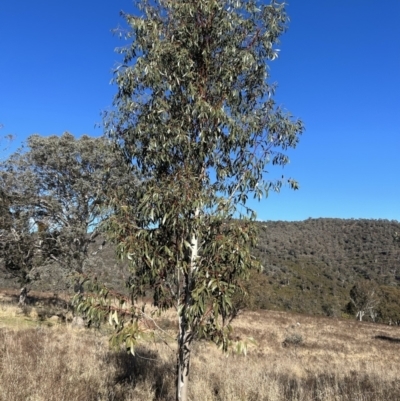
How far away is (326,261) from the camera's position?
348 feet

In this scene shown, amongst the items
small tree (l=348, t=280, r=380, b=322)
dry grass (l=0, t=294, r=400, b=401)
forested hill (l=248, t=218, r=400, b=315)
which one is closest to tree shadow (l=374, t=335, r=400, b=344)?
dry grass (l=0, t=294, r=400, b=401)

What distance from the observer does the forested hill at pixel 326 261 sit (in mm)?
75375

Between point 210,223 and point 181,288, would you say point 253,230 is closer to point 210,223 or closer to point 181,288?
point 210,223

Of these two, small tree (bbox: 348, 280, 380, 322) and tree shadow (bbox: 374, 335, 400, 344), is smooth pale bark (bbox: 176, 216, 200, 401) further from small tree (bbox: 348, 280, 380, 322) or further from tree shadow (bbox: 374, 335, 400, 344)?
small tree (bbox: 348, 280, 380, 322)

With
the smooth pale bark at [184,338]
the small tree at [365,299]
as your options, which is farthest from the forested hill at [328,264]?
the smooth pale bark at [184,338]

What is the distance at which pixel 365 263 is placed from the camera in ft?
335

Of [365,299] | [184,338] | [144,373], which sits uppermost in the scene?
[184,338]

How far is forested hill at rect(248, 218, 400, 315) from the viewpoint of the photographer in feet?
247

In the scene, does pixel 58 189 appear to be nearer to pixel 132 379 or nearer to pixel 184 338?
pixel 132 379

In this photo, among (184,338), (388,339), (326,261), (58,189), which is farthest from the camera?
(326,261)

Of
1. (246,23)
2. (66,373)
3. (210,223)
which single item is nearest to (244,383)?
(66,373)

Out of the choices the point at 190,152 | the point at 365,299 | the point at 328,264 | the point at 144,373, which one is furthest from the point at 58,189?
the point at 328,264

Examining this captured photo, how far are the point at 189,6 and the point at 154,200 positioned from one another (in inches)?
115

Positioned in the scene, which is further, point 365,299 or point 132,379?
point 365,299
